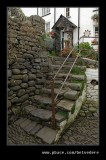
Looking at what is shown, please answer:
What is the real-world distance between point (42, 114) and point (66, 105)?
520mm

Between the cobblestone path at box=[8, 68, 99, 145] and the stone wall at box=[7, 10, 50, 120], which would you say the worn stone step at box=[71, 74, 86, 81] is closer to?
the stone wall at box=[7, 10, 50, 120]

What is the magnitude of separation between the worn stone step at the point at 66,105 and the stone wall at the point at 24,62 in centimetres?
90

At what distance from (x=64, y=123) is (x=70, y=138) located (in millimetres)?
291

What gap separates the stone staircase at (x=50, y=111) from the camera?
127 inches

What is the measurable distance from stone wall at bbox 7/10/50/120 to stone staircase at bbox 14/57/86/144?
0.69ft

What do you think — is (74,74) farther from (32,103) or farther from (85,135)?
(85,135)

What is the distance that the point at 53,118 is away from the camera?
3240 mm

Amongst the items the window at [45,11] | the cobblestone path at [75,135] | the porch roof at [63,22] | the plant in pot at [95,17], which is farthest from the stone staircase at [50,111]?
the window at [45,11]

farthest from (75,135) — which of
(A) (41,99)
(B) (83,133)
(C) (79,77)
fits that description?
(C) (79,77)

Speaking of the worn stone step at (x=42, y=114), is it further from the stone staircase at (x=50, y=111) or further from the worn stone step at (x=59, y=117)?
the worn stone step at (x=59, y=117)

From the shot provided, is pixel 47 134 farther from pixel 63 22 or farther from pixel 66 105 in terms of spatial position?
pixel 63 22

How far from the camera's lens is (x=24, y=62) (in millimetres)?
4086

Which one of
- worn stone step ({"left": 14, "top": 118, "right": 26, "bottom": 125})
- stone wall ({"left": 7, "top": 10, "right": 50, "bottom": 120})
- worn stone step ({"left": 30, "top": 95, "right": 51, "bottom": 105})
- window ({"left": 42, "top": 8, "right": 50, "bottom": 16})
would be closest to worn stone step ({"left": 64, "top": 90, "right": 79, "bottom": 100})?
worn stone step ({"left": 30, "top": 95, "right": 51, "bottom": 105})
